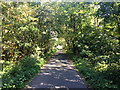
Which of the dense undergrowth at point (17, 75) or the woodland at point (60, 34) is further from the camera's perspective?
the woodland at point (60, 34)

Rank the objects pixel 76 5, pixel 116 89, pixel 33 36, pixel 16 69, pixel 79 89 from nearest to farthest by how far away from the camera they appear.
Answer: pixel 116 89 < pixel 79 89 < pixel 16 69 < pixel 33 36 < pixel 76 5

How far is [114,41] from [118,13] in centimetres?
130

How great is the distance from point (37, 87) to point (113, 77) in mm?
3395

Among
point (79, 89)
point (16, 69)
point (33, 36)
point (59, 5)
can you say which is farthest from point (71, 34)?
point (79, 89)

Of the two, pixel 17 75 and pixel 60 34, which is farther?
pixel 60 34

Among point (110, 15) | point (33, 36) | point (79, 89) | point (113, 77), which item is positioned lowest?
point (79, 89)

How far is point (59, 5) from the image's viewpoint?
48.8 ft

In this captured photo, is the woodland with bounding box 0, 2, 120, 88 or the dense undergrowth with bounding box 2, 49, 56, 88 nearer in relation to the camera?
the dense undergrowth with bounding box 2, 49, 56, 88

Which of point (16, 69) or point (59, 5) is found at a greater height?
point (59, 5)

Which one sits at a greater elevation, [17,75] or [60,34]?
[60,34]

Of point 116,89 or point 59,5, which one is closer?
point 116,89

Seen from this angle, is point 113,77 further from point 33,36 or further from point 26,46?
point 33,36

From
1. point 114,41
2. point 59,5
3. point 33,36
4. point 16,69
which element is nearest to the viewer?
point 114,41

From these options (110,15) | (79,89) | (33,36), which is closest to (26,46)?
(33,36)
